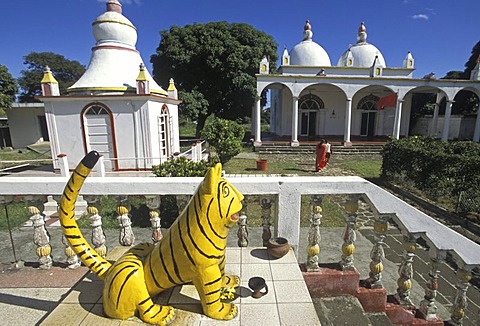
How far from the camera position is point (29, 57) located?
44.0 metres

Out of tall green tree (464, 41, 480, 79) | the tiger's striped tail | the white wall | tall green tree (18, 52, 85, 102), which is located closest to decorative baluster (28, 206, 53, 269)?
the tiger's striped tail

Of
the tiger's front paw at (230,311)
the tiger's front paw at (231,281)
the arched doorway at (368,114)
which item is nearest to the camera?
the tiger's front paw at (230,311)

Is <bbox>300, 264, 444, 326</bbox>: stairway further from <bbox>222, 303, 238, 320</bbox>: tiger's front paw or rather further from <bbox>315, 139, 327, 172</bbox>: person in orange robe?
<bbox>315, 139, 327, 172</bbox>: person in orange robe

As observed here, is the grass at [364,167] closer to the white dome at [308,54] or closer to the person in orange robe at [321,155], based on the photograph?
the person in orange robe at [321,155]

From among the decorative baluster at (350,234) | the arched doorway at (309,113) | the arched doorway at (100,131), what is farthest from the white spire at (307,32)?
the decorative baluster at (350,234)

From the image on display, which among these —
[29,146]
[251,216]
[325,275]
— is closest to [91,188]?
[325,275]

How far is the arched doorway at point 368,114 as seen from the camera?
20828 mm

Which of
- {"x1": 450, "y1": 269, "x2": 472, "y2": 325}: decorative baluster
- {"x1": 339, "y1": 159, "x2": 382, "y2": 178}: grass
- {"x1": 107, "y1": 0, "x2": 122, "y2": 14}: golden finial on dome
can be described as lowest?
{"x1": 339, "y1": 159, "x2": 382, "y2": 178}: grass

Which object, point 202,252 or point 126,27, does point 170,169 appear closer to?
point 202,252

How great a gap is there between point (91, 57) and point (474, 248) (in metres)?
13.9

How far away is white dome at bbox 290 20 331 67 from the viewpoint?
21.0m

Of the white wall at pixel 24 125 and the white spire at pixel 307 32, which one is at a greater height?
the white spire at pixel 307 32

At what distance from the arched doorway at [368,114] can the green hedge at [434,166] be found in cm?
1117

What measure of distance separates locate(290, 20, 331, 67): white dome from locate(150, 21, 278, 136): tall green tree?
244cm
